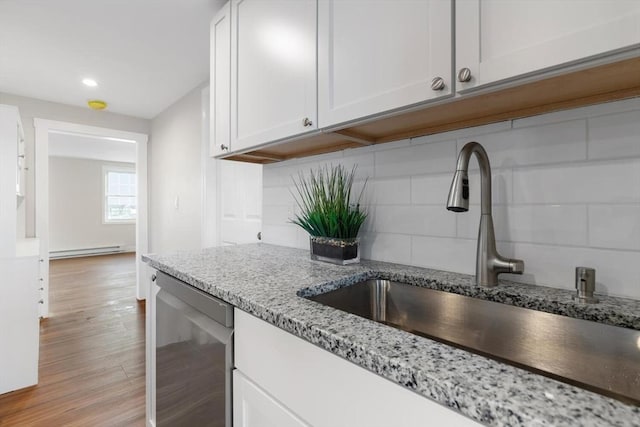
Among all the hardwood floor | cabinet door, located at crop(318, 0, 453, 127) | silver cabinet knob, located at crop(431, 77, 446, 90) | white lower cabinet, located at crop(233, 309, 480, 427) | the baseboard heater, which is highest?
cabinet door, located at crop(318, 0, 453, 127)

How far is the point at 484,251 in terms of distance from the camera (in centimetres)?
87

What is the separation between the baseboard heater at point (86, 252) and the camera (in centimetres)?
694

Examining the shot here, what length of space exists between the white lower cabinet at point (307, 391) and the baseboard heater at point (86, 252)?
27.5 feet

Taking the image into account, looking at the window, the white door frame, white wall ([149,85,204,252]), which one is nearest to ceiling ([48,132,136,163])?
the window

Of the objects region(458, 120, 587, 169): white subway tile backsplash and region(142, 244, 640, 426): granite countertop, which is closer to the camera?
region(142, 244, 640, 426): granite countertop

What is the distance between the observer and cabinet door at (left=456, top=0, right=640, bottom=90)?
564 mm

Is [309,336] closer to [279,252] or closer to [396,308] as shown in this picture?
[396,308]

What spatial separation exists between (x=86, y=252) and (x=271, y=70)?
27.0 feet

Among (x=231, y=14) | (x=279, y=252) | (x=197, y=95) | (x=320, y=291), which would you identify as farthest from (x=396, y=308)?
(x=197, y=95)

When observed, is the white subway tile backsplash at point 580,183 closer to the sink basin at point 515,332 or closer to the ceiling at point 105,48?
the sink basin at point 515,332

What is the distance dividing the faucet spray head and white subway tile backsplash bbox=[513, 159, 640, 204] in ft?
0.81

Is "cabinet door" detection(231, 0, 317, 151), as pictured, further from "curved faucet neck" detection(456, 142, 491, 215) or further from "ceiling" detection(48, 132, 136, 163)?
"ceiling" detection(48, 132, 136, 163)

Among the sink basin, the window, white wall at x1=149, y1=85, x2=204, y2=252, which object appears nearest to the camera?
the sink basin

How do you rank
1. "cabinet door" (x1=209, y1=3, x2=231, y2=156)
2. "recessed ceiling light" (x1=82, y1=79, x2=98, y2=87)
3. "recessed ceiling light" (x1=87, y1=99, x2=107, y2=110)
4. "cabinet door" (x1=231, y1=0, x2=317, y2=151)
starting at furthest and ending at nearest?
"recessed ceiling light" (x1=87, y1=99, x2=107, y2=110), "recessed ceiling light" (x1=82, y1=79, x2=98, y2=87), "cabinet door" (x1=209, y1=3, x2=231, y2=156), "cabinet door" (x1=231, y1=0, x2=317, y2=151)
